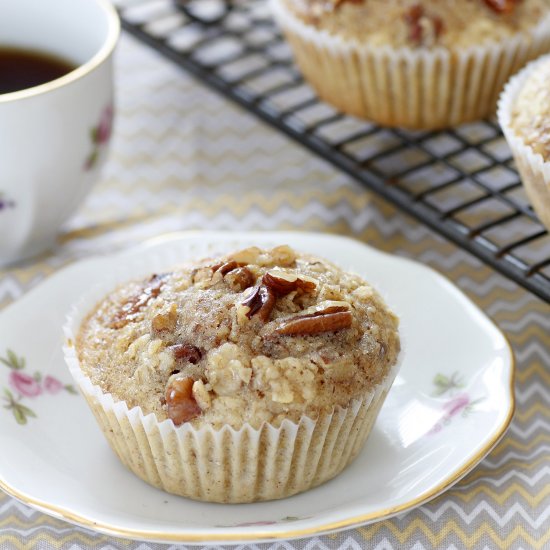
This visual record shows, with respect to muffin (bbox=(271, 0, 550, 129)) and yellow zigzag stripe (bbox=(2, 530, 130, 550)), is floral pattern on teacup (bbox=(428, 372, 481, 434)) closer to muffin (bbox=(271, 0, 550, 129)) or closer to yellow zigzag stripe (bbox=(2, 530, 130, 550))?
yellow zigzag stripe (bbox=(2, 530, 130, 550))

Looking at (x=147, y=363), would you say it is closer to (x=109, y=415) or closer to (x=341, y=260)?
(x=109, y=415)

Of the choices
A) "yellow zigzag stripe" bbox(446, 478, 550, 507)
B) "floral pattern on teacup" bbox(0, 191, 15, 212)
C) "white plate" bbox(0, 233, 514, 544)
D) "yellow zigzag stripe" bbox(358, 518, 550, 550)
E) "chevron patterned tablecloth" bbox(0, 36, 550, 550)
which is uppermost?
"floral pattern on teacup" bbox(0, 191, 15, 212)

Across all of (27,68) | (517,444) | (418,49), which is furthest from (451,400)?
(27,68)

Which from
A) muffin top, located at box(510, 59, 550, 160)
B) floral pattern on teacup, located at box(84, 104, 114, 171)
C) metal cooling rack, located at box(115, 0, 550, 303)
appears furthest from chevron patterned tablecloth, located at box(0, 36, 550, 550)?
muffin top, located at box(510, 59, 550, 160)

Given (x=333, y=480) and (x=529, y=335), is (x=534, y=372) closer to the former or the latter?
(x=529, y=335)

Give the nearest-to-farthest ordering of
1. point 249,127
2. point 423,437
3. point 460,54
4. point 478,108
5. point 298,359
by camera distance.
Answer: point 298,359
point 423,437
point 460,54
point 478,108
point 249,127

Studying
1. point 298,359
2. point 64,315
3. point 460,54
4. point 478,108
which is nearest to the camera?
point 298,359

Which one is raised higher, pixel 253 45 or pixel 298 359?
pixel 298 359

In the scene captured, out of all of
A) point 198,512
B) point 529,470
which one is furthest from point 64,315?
point 529,470
